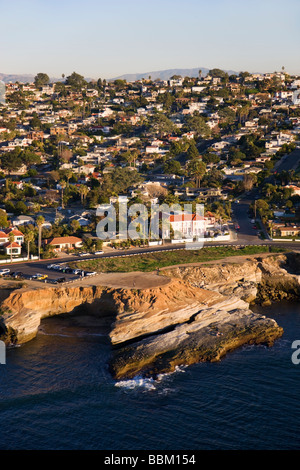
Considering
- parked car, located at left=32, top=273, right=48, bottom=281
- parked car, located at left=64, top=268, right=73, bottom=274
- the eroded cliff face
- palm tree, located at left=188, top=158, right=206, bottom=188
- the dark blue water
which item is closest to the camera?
the dark blue water

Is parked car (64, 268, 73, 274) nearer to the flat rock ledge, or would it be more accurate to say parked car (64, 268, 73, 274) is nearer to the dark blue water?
the dark blue water

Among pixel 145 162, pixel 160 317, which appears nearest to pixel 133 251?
pixel 160 317

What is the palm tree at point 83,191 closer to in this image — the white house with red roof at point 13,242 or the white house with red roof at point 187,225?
the white house with red roof at point 187,225

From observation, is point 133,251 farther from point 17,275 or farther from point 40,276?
point 17,275

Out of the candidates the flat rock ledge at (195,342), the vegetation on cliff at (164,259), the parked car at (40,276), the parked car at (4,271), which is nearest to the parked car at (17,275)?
the parked car at (4,271)

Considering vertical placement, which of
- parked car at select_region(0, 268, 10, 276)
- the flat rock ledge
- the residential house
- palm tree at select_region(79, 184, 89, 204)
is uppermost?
palm tree at select_region(79, 184, 89, 204)

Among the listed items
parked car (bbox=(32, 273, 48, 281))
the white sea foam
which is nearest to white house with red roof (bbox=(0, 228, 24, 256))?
parked car (bbox=(32, 273, 48, 281))

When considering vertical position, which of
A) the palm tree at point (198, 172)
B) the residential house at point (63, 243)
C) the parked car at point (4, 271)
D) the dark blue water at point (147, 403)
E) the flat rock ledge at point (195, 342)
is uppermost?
the palm tree at point (198, 172)

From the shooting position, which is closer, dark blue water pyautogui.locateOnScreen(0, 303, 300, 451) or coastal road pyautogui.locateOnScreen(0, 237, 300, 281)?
dark blue water pyautogui.locateOnScreen(0, 303, 300, 451)
